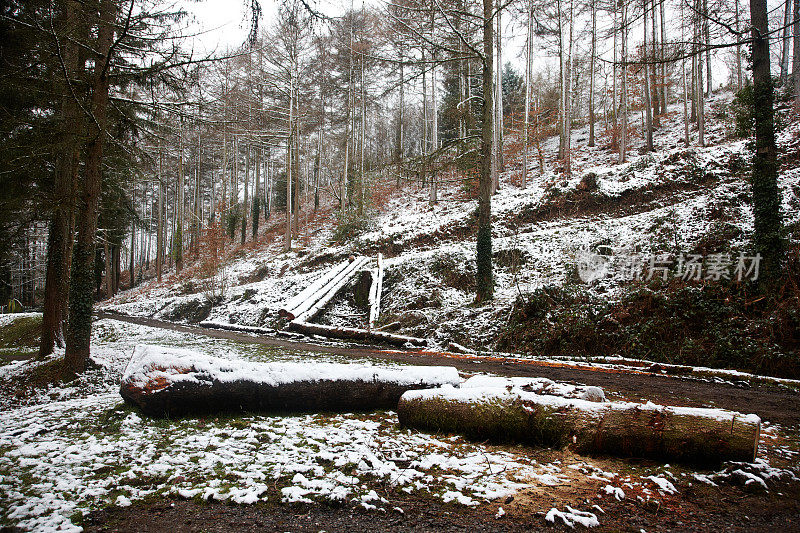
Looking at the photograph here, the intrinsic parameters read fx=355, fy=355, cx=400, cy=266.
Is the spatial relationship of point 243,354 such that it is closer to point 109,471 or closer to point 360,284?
point 109,471

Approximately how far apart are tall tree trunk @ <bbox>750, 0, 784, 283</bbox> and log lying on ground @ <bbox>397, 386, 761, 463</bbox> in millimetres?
6019

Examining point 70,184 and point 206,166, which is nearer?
point 70,184

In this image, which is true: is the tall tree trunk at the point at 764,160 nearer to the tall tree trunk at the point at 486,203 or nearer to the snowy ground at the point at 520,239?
the snowy ground at the point at 520,239

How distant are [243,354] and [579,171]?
16.2 metres

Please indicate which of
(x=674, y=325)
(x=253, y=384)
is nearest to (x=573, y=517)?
(x=253, y=384)

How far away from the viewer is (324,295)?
517 inches

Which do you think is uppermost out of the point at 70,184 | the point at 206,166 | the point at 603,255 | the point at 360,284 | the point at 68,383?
the point at 206,166

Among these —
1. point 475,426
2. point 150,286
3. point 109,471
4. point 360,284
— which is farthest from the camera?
point 150,286

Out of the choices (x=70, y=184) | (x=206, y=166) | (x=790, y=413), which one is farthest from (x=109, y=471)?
(x=206, y=166)

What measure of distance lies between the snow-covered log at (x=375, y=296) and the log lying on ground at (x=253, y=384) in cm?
662

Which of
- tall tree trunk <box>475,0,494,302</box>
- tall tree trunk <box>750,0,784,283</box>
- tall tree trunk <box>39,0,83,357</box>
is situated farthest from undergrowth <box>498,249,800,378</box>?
tall tree trunk <box>39,0,83,357</box>

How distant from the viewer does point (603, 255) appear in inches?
387

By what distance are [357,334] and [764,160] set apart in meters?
9.92

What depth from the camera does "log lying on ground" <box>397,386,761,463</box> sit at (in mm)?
2711
